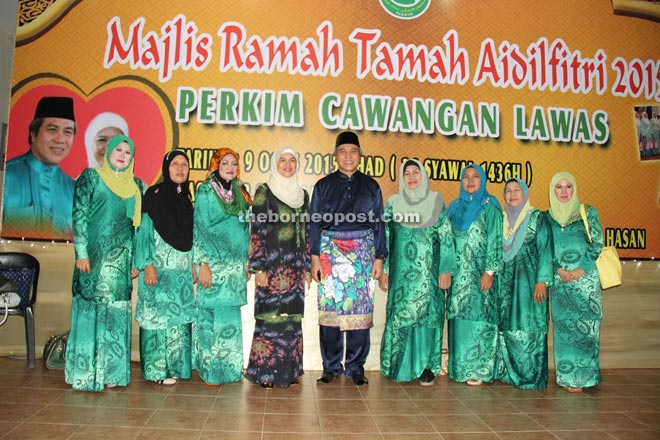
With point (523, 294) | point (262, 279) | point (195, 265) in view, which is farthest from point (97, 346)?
point (523, 294)

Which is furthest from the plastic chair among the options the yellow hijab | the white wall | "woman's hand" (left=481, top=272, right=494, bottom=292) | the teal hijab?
"woman's hand" (left=481, top=272, right=494, bottom=292)

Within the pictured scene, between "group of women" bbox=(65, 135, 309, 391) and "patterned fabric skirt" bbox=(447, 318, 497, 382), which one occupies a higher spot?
"group of women" bbox=(65, 135, 309, 391)

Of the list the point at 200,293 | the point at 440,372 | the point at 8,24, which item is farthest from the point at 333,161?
the point at 8,24

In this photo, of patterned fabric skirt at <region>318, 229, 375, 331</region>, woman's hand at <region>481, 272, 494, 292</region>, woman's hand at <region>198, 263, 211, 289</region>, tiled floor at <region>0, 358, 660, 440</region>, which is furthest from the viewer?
woman's hand at <region>481, 272, 494, 292</region>

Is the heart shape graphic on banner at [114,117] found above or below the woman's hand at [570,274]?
above

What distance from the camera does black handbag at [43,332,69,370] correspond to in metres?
3.38

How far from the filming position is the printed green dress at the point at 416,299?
10.8 ft

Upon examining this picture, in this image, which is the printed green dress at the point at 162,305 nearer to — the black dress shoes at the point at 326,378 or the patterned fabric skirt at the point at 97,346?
the patterned fabric skirt at the point at 97,346

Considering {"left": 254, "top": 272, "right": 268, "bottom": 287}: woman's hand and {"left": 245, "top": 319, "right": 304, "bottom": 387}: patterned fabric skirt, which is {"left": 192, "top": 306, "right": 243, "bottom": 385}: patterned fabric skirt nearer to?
{"left": 245, "top": 319, "right": 304, "bottom": 387}: patterned fabric skirt

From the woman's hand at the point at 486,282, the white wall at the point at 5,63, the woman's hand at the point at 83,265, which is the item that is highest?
the white wall at the point at 5,63

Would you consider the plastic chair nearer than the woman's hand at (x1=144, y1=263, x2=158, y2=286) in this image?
No

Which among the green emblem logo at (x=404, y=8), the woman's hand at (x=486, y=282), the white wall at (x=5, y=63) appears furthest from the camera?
the white wall at (x=5, y=63)

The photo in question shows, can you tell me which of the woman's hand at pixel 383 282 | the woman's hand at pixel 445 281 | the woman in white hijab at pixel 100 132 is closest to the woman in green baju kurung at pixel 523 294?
the woman's hand at pixel 445 281

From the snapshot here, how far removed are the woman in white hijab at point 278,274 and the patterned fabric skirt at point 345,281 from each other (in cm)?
16
